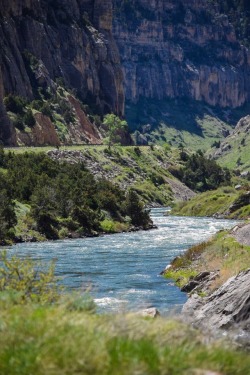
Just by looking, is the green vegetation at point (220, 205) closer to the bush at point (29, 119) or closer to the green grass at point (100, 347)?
the bush at point (29, 119)

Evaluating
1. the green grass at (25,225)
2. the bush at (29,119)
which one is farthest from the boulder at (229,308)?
the bush at (29,119)

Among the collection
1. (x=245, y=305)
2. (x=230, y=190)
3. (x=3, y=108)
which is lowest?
(x=230, y=190)

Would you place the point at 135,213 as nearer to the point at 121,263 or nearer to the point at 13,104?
the point at 121,263

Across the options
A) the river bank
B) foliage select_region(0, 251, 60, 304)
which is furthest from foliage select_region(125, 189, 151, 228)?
foliage select_region(0, 251, 60, 304)

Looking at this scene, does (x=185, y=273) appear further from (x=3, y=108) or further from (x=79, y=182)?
(x=3, y=108)

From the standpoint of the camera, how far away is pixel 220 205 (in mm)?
154875

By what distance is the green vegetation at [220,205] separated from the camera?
449ft

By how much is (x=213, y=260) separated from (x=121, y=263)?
10.8 meters

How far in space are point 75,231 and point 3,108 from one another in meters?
88.7

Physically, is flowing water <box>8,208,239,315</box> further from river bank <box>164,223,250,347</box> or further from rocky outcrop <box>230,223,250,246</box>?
rocky outcrop <box>230,223,250,246</box>

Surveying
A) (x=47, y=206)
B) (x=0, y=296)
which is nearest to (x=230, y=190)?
(x=47, y=206)

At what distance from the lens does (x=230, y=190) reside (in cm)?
17662

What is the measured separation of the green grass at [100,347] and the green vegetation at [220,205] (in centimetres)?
11864

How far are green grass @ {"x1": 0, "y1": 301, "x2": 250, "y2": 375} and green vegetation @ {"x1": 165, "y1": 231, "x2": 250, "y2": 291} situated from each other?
27.5 meters
